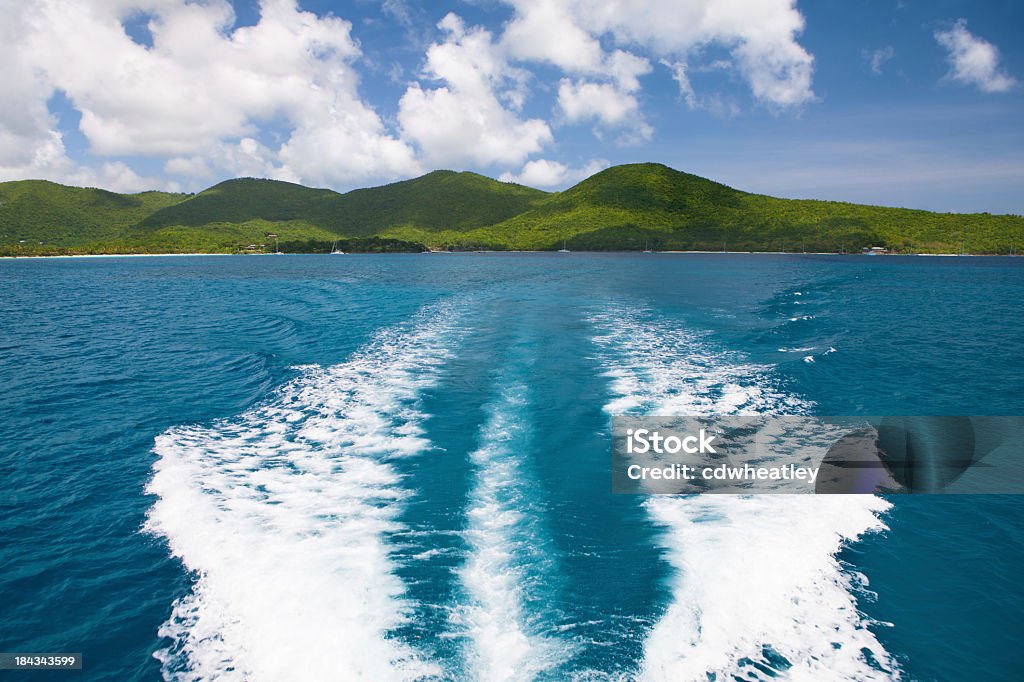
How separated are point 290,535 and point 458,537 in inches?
99.2

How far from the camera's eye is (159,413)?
40.3 feet

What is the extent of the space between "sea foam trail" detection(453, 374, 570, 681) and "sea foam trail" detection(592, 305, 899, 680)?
1217mm

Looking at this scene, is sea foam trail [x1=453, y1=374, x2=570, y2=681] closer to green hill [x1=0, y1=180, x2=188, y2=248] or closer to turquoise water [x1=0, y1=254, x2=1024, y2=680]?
turquoise water [x1=0, y1=254, x2=1024, y2=680]

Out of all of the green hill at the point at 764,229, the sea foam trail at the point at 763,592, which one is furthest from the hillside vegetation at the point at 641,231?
the sea foam trail at the point at 763,592

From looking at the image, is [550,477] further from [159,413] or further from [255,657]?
[159,413]

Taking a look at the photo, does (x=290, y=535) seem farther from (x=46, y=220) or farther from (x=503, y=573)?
(x=46, y=220)

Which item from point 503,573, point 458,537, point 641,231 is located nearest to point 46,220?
point 641,231

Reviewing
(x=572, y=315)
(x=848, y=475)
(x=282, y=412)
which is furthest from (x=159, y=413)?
(x=572, y=315)

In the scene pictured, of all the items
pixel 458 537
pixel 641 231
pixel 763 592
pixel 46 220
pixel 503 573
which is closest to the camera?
pixel 763 592

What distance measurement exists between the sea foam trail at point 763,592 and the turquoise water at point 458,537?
0.03 m

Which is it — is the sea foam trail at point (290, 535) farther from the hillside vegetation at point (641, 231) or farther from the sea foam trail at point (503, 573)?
the hillside vegetation at point (641, 231)

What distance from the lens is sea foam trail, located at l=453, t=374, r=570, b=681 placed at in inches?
193

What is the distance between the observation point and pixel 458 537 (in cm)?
700

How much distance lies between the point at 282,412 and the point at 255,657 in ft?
26.3
